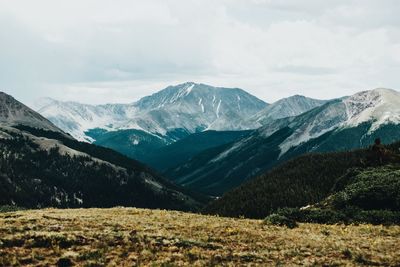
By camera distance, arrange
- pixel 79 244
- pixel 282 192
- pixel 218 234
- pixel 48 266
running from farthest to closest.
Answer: pixel 282 192
pixel 218 234
pixel 79 244
pixel 48 266

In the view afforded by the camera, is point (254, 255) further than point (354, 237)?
No

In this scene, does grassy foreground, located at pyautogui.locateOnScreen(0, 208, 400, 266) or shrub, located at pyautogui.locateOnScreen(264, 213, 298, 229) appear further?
shrub, located at pyautogui.locateOnScreen(264, 213, 298, 229)

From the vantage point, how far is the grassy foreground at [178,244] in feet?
88.5

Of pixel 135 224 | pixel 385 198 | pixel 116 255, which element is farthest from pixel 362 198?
pixel 116 255

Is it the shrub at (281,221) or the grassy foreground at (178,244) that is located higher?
the grassy foreground at (178,244)

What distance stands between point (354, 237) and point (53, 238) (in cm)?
2175

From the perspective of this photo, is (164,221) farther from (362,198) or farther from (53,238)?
(362,198)

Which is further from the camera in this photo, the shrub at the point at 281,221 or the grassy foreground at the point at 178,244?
the shrub at the point at 281,221

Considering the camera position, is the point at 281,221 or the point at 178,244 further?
the point at 281,221

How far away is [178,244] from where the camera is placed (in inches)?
1220

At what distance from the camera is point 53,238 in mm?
Answer: 30234

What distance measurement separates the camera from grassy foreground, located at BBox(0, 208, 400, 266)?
27.0 metres

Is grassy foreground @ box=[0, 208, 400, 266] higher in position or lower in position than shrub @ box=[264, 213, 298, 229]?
higher

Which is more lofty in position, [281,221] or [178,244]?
[178,244]
